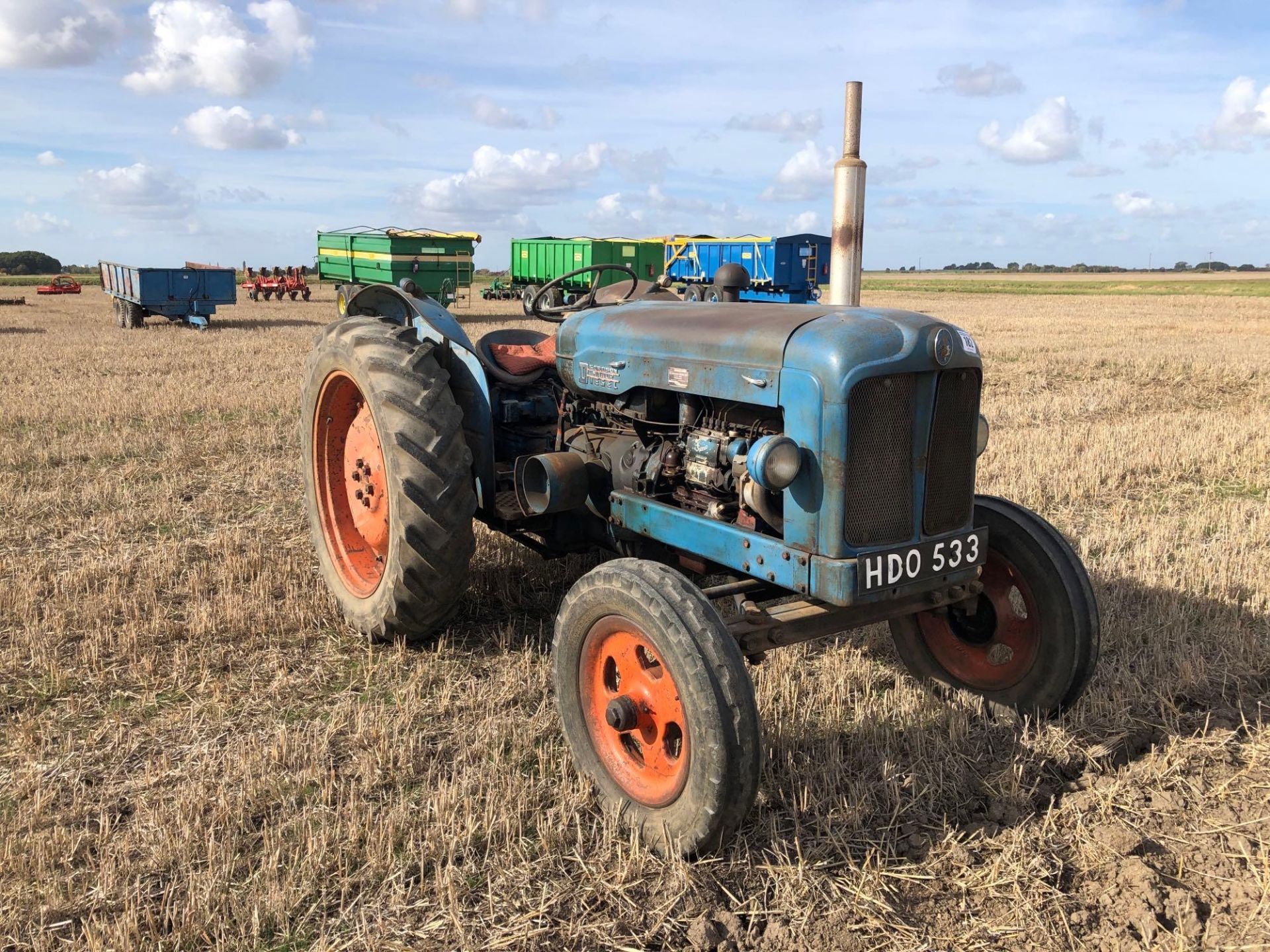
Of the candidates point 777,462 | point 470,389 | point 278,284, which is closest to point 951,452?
point 777,462

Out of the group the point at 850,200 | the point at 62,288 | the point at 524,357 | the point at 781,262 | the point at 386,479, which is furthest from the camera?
the point at 62,288

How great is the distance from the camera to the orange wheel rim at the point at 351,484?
4371 millimetres

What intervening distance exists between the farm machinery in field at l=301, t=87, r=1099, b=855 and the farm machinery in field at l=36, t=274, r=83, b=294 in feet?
110

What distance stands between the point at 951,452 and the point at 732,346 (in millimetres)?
760

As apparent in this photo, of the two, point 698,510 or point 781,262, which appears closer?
point 698,510

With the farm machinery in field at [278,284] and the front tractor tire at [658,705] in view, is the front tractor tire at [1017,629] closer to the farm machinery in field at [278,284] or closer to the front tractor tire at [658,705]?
the front tractor tire at [658,705]

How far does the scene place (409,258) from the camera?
21656 mm

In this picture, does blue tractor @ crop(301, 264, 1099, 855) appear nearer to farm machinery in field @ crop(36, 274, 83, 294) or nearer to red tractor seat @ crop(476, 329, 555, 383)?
red tractor seat @ crop(476, 329, 555, 383)

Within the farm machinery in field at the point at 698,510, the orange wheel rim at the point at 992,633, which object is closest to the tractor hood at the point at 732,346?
the farm machinery in field at the point at 698,510

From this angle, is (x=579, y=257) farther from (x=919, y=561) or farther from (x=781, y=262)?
(x=919, y=561)

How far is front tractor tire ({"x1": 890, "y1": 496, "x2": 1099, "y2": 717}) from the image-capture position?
338 centimetres

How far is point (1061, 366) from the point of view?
1310 cm

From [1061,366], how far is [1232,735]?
10557mm

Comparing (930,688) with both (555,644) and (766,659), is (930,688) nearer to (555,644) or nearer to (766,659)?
(766,659)
